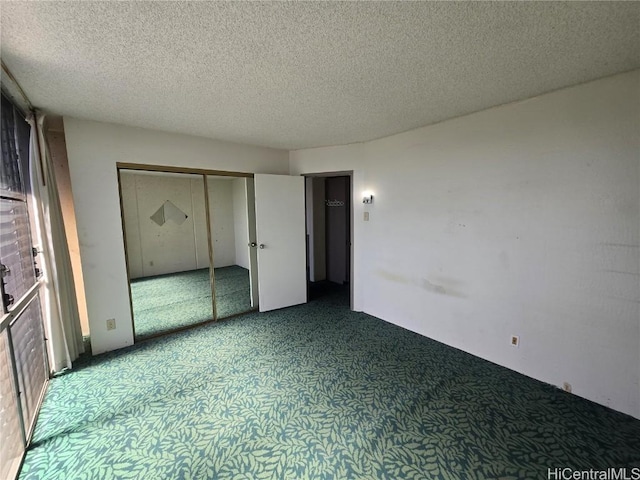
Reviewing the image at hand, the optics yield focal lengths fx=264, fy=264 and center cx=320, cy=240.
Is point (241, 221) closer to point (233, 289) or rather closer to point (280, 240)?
point (280, 240)

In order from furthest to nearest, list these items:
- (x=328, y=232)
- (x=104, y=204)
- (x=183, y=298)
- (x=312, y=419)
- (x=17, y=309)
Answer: (x=328, y=232) < (x=183, y=298) < (x=104, y=204) < (x=312, y=419) < (x=17, y=309)

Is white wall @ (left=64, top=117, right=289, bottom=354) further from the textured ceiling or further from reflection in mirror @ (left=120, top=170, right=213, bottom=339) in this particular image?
the textured ceiling

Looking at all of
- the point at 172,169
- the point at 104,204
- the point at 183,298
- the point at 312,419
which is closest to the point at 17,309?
the point at 104,204

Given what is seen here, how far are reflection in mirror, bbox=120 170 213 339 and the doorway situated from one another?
2039mm

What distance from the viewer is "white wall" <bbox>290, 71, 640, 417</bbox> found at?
1949 millimetres

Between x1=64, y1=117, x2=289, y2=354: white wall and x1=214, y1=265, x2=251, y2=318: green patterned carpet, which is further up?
x1=64, y1=117, x2=289, y2=354: white wall

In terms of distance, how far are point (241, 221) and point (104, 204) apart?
1800mm

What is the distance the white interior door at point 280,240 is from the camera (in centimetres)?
388

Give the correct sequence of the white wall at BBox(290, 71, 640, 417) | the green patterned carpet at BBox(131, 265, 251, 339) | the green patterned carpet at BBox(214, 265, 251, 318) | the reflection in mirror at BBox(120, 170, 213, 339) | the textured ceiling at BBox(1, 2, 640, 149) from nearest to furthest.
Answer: the textured ceiling at BBox(1, 2, 640, 149) → the white wall at BBox(290, 71, 640, 417) → the reflection in mirror at BBox(120, 170, 213, 339) → the green patterned carpet at BBox(131, 265, 251, 339) → the green patterned carpet at BBox(214, 265, 251, 318)

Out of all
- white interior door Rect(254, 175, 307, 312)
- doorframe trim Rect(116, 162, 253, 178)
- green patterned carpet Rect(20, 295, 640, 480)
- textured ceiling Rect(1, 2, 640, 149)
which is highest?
textured ceiling Rect(1, 2, 640, 149)

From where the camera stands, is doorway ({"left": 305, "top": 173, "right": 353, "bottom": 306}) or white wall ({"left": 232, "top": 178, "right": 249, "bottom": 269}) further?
doorway ({"left": 305, "top": 173, "right": 353, "bottom": 306})

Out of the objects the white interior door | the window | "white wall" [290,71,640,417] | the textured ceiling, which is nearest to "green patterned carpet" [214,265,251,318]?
the white interior door

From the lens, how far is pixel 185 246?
Result: 4.01 m

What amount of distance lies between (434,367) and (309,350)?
129cm
